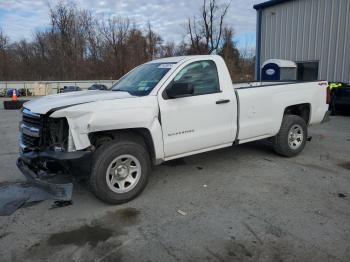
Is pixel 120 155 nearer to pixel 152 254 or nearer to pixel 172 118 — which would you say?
pixel 172 118

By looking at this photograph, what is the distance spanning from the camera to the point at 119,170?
4.23 m

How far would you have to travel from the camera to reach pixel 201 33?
51688 mm

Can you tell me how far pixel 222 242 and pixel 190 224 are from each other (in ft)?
1.64

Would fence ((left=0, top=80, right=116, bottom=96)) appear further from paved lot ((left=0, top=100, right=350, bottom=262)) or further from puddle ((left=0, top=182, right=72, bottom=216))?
paved lot ((left=0, top=100, right=350, bottom=262))

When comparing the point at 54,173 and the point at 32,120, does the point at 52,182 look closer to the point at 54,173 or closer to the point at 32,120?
the point at 54,173

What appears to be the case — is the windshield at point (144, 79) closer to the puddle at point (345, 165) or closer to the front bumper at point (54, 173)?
the front bumper at point (54, 173)

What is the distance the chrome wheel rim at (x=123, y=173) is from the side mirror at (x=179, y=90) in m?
1.00

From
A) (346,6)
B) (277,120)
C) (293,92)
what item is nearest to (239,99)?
(277,120)

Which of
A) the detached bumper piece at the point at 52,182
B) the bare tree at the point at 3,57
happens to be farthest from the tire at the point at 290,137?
the bare tree at the point at 3,57

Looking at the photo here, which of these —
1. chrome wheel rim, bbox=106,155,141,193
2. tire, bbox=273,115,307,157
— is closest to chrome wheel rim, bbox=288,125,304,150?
tire, bbox=273,115,307,157

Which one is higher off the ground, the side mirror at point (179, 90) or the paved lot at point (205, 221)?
the side mirror at point (179, 90)

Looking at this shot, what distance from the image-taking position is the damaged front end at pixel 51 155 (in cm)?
386

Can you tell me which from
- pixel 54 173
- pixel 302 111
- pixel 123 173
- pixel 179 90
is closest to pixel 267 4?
pixel 302 111

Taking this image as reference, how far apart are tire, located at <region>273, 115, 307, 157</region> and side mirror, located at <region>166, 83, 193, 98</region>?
95.4 inches
